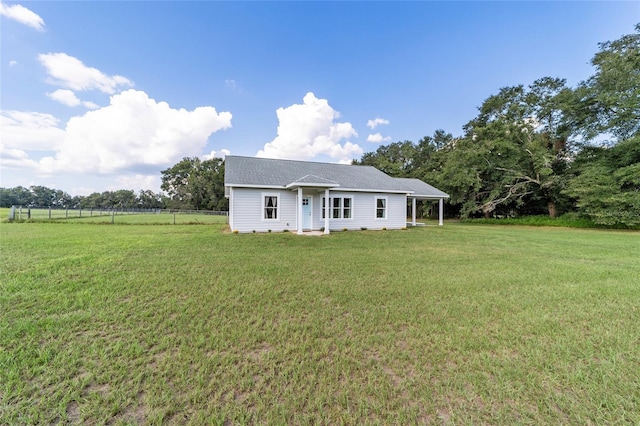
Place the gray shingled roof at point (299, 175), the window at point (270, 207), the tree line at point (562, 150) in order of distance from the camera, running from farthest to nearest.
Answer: the tree line at point (562, 150), the window at point (270, 207), the gray shingled roof at point (299, 175)

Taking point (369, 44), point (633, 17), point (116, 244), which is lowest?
point (116, 244)

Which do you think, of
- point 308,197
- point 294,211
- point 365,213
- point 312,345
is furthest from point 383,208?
point 312,345

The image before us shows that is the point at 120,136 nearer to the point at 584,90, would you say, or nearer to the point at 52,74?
the point at 52,74

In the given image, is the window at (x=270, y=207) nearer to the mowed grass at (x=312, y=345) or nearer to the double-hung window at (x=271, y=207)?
the double-hung window at (x=271, y=207)

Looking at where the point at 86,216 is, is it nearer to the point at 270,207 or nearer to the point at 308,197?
the point at 270,207

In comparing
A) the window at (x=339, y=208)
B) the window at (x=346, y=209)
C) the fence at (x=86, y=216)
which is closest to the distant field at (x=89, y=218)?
the fence at (x=86, y=216)

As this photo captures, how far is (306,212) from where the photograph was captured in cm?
1323

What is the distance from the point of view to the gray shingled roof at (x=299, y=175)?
1206 cm

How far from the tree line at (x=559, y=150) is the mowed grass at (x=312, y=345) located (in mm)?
16416

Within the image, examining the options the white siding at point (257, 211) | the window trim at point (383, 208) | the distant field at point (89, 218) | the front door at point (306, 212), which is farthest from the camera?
the distant field at point (89, 218)

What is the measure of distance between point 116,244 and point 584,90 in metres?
30.5

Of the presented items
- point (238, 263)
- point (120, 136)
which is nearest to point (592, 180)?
point (238, 263)

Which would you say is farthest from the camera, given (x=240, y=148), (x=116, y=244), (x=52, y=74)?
(x=240, y=148)

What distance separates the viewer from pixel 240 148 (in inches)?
864
